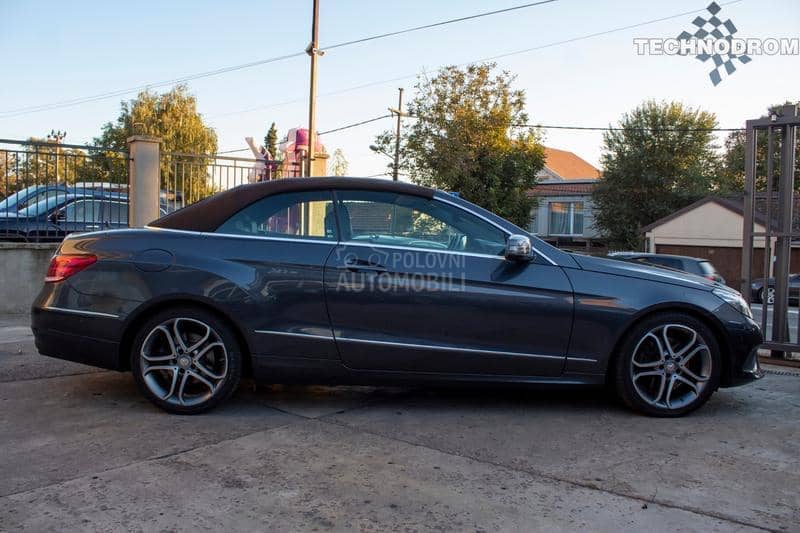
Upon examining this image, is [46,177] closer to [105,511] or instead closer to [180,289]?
[180,289]

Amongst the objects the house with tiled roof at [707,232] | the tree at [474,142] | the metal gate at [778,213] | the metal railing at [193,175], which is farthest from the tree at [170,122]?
the metal gate at [778,213]

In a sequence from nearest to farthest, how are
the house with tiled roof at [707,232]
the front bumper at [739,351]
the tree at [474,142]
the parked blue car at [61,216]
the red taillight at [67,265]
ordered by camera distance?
the red taillight at [67,265] < the front bumper at [739,351] < the parked blue car at [61,216] < the tree at [474,142] < the house with tiled roof at [707,232]

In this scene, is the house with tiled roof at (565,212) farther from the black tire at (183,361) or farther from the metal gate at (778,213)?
the black tire at (183,361)

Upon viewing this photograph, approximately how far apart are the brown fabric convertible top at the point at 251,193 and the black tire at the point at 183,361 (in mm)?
588

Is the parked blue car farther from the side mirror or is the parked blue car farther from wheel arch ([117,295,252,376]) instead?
the side mirror

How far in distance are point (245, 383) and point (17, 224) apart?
5.62 metres

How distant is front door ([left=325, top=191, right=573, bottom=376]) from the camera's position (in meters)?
4.08

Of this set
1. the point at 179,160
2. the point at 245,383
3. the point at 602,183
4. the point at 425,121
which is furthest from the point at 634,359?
the point at 602,183

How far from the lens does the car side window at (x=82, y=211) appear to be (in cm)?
903

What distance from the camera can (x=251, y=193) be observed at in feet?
14.2

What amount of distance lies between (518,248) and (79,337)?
2767 millimetres

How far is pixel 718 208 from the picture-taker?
30016mm

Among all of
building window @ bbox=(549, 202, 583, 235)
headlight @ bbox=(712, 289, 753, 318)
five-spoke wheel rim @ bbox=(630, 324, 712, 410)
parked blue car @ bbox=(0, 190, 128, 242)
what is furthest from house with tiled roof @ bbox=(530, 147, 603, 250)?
five-spoke wheel rim @ bbox=(630, 324, 712, 410)

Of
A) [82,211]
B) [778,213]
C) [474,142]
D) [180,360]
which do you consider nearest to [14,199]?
[82,211]
